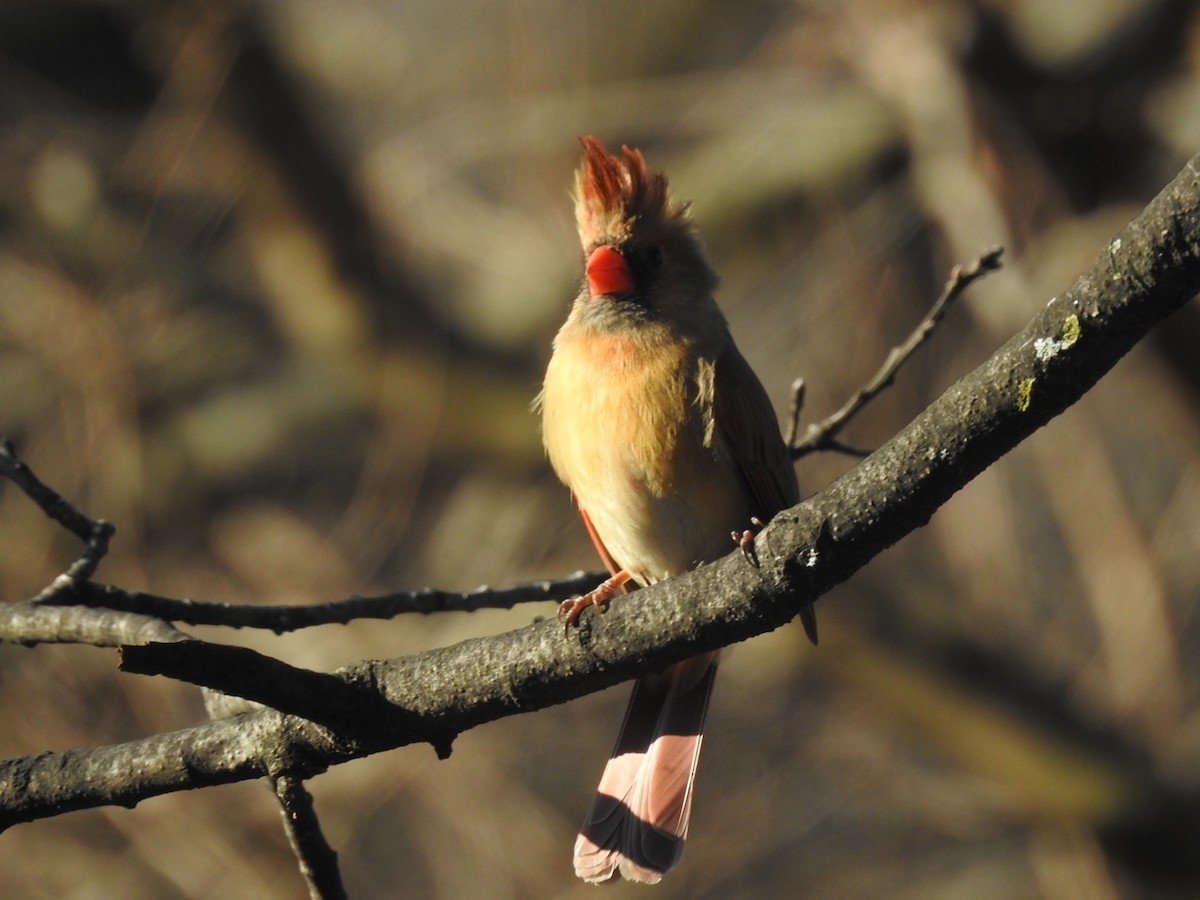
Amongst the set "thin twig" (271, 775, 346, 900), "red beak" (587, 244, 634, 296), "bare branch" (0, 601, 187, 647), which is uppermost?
"red beak" (587, 244, 634, 296)

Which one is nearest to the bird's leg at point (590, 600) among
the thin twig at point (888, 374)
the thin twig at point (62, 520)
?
the thin twig at point (888, 374)

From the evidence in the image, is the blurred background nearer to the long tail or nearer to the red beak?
the long tail

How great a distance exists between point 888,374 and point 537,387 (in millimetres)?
3458

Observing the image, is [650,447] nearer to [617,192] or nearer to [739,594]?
[617,192]

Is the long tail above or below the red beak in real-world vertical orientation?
below

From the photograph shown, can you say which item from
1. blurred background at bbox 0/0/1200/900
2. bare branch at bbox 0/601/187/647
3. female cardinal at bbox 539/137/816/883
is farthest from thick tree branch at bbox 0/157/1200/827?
blurred background at bbox 0/0/1200/900

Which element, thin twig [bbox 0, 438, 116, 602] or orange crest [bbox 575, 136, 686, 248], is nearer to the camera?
thin twig [bbox 0, 438, 116, 602]

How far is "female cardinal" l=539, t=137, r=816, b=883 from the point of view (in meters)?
3.16

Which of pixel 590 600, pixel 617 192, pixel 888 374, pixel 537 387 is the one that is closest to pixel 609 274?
pixel 617 192

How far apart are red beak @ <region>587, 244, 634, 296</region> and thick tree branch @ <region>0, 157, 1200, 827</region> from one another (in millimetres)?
1304

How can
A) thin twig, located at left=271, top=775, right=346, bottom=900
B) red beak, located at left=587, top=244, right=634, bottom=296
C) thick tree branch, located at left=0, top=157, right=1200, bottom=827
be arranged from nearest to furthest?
thick tree branch, located at left=0, top=157, right=1200, bottom=827, thin twig, located at left=271, top=775, right=346, bottom=900, red beak, located at left=587, top=244, right=634, bottom=296

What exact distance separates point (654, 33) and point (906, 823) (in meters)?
3.97

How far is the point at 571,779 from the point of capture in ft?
21.8

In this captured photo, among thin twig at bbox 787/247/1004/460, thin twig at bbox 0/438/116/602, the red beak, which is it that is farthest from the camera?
A: the red beak
